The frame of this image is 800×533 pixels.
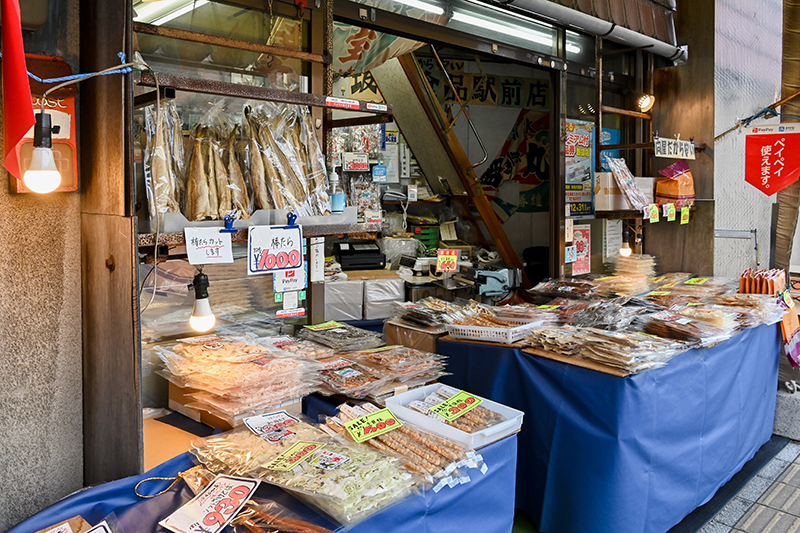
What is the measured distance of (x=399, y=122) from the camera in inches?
258

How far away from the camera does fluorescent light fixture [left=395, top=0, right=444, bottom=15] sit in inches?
154

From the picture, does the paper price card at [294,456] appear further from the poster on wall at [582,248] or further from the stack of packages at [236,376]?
the poster on wall at [582,248]

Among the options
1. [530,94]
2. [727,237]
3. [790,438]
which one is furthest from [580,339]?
[530,94]

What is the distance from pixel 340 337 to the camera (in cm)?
300

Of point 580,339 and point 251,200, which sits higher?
point 251,200

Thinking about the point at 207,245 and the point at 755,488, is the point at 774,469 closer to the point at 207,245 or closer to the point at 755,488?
the point at 755,488

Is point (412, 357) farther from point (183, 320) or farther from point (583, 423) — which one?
point (183, 320)

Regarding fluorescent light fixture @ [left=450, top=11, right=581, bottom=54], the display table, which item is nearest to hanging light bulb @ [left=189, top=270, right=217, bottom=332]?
the display table

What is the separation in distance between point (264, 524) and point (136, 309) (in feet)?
2.33

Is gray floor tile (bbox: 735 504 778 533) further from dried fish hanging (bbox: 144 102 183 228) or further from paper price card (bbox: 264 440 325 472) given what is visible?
dried fish hanging (bbox: 144 102 183 228)

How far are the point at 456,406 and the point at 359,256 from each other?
3256 millimetres

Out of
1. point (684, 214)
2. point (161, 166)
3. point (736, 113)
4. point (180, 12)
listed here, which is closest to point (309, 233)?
point (161, 166)

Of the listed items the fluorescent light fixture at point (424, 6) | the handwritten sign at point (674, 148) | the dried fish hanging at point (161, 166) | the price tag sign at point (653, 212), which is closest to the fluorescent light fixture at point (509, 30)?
the fluorescent light fixture at point (424, 6)

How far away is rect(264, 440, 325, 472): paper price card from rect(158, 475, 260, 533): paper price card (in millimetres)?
76
